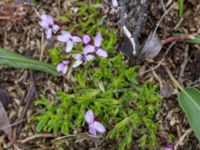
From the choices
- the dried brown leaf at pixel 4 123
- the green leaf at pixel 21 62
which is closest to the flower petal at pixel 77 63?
the green leaf at pixel 21 62

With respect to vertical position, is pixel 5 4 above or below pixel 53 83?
above

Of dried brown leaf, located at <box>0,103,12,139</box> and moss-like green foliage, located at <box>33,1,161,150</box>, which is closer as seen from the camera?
moss-like green foliage, located at <box>33,1,161,150</box>

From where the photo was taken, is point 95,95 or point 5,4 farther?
point 5,4

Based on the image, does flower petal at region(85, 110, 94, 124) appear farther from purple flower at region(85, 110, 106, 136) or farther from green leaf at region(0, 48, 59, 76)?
green leaf at region(0, 48, 59, 76)

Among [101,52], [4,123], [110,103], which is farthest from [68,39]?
[4,123]

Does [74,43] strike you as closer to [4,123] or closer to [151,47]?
[151,47]

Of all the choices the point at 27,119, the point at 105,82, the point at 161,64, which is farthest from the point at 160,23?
the point at 27,119

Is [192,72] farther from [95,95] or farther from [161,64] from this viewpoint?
[95,95]

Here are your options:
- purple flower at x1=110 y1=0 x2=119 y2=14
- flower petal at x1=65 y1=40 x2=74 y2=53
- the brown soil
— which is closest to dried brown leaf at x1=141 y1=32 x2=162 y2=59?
the brown soil
